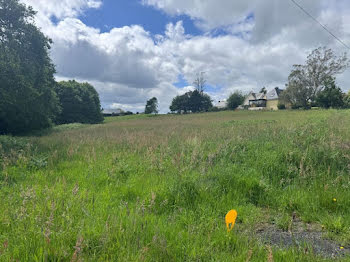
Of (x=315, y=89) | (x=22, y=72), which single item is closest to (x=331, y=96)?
(x=315, y=89)

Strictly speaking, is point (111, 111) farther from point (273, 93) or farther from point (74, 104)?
point (273, 93)

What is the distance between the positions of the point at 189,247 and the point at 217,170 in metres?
2.55

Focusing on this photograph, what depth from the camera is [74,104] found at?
5019 cm

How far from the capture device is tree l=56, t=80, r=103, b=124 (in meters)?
48.8

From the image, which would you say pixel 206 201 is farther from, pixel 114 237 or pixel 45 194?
pixel 45 194

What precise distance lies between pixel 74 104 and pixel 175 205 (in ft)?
178

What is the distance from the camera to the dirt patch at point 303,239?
2.49 meters

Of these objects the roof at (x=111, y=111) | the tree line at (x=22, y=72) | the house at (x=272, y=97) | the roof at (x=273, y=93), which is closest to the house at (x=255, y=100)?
the house at (x=272, y=97)

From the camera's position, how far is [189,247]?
2379 mm

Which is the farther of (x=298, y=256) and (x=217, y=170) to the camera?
(x=217, y=170)

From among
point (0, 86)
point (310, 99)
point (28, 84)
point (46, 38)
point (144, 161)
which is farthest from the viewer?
point (310, 99)

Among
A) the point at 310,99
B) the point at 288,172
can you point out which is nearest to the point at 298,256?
the point at 288,172

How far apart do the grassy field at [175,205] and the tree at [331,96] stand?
4827cm

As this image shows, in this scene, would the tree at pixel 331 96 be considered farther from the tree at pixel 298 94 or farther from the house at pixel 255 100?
the house at pixel 255 100
